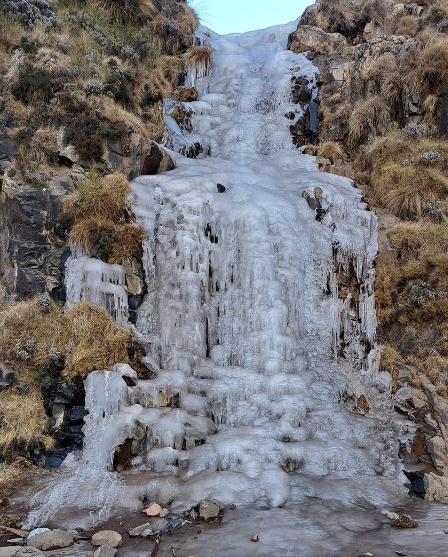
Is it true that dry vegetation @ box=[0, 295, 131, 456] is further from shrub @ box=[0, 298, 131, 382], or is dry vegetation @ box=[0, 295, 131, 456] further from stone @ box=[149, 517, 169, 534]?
stone @ box=[149, 517, 169, 534]

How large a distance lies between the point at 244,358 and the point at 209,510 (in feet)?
11.6

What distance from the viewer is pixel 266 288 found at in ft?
33.1

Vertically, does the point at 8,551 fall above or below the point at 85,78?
below

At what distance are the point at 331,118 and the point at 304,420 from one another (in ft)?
34.3

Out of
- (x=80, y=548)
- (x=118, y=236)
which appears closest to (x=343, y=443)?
(x=80, y=548)

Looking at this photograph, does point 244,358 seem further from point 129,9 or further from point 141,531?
point 129,9

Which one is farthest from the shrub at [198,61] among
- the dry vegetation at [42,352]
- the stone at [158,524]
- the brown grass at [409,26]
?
the stone at [158,524]

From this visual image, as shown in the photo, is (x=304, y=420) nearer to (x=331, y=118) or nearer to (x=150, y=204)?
(x=150, y=204)

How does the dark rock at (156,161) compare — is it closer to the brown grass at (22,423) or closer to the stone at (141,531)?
the brown grass at (22,423)

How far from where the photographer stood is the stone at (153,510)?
6.48 metres

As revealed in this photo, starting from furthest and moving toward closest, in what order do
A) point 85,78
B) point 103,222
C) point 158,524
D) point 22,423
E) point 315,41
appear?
1. point 315,41
2. point 85,78
3. point 103,222
4. point 22,423
5. point 158,524

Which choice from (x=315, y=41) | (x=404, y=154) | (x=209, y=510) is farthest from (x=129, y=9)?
(x=209, y=510)

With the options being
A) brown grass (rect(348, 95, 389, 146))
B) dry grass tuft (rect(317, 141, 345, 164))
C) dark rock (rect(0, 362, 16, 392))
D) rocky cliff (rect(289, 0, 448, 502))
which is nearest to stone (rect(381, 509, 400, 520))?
rocky cliff (rect(289, 0, 448, 502))

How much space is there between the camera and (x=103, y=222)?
32.7 feet
